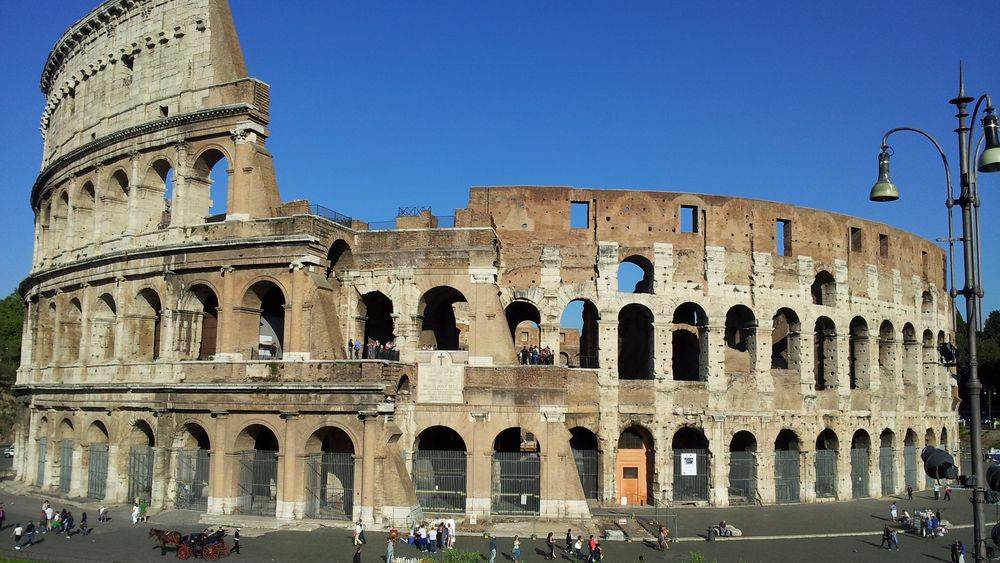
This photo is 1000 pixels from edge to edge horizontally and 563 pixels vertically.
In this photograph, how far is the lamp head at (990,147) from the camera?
401 inches

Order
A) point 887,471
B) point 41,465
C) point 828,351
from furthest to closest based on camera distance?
point 887,471
point 828,351
point 41,465

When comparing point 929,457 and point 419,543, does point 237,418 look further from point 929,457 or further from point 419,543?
point 929,457

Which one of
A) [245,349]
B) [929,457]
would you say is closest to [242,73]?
[245,349]

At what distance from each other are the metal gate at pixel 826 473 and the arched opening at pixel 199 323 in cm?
2434

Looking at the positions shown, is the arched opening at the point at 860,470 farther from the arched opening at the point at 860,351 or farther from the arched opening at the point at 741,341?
the arched opening at the point at 741,341

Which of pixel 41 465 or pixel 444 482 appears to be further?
pixel 41 465

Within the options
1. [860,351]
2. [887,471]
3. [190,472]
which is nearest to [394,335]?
[190,472]

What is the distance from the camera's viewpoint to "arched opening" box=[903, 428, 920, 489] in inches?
1446

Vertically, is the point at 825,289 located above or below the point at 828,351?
above

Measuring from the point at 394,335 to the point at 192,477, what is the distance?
8258 millimetres

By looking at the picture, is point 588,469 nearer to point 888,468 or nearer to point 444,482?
point 444,482

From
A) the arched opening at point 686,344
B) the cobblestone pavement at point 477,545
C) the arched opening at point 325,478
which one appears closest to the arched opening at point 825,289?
the arched opening at point 686,344

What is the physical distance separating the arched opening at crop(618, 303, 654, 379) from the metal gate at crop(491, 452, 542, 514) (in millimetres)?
9319

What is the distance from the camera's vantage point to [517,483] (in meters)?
27.1
